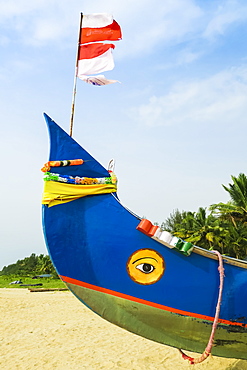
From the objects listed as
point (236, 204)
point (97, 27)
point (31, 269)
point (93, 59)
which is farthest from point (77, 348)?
point (31, 269)

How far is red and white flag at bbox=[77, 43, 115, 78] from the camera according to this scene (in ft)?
16.1

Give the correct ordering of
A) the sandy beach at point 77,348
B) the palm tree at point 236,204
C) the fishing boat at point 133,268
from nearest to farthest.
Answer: the fishing boat at point 133,268, the sandy beach at point 77,348, the palm tree at point 236,204

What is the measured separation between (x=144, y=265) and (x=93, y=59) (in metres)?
2.98

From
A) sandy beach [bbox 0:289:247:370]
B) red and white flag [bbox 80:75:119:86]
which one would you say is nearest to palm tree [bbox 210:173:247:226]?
sandy beach [bbox 0:289:247:370]

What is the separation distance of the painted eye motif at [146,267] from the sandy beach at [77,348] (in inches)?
99.7

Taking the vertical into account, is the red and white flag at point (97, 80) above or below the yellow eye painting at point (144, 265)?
above

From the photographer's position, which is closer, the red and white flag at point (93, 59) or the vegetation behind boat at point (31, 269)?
the red and white flag at point (93, 59)

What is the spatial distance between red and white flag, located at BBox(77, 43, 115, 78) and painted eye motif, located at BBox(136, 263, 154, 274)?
276 centimetres

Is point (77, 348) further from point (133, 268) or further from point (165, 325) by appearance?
point (133, 268)

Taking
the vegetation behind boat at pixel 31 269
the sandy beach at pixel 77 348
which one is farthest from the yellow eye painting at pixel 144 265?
the vegetation behind boat at pixel 31 269

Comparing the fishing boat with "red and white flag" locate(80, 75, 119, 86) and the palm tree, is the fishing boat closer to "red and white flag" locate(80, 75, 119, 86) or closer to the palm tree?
"red and white flag" locate(80, 75, 119, 86)

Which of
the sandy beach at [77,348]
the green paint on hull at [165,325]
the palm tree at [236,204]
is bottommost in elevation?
the sandy beach at [77,348]

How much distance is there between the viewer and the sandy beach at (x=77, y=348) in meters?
5.83

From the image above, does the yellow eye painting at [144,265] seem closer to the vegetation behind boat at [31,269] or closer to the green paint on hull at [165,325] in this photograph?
the green paint on hull at [165,325]
